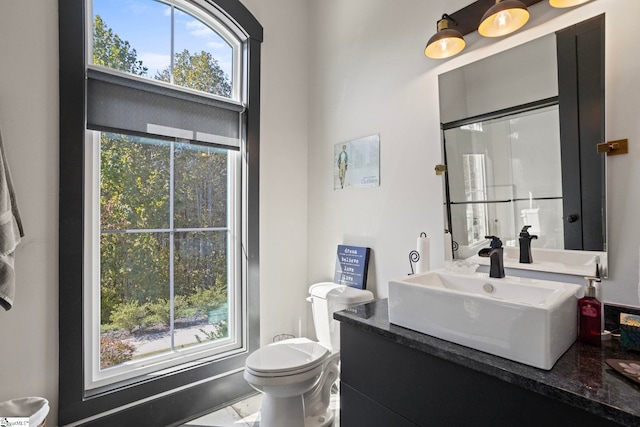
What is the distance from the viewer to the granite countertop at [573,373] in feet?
2.20

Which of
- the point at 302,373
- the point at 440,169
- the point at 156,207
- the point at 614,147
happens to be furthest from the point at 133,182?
the point at 614,147

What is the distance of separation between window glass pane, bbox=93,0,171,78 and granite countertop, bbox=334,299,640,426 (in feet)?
6.41

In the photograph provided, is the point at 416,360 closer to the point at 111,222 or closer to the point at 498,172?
the point at 498,172

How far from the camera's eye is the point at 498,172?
1.38 metres

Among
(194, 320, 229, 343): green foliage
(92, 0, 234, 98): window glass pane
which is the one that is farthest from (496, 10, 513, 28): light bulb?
(194, 320, 229, 343): green foliage

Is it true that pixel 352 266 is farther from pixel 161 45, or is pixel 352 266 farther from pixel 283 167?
pixel 161 45

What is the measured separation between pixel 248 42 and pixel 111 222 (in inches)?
57.6

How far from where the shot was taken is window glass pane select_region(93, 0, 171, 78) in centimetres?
175

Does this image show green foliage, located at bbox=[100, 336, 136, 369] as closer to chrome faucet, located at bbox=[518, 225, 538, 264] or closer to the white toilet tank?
the white toilet tank

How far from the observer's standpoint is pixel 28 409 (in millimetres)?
1415

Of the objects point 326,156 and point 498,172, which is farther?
point 326,156

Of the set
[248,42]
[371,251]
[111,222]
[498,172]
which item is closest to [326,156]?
[371,251]

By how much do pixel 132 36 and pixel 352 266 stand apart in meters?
1.89

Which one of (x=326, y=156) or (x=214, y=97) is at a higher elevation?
(x=214, y=97)
